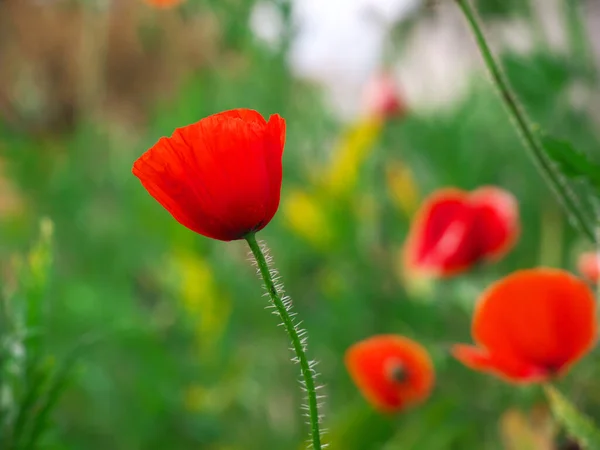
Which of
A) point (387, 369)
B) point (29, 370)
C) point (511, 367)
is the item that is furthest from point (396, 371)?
point (29, 370)

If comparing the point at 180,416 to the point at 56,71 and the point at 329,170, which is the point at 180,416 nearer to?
the point at 329,170

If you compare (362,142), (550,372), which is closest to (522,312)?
(550,372)

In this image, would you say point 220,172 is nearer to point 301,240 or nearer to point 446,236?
point 446,236

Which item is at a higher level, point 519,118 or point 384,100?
point 384,100

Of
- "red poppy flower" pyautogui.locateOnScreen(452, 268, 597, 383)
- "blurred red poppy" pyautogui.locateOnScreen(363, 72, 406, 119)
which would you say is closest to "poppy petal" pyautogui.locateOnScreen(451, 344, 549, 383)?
"red poppy flower" pyautogui.locateOnScreen(452, 268, 597, 383)

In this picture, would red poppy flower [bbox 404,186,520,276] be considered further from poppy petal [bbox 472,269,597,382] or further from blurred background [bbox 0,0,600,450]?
poppy petal [bbox 472,269,597,382]

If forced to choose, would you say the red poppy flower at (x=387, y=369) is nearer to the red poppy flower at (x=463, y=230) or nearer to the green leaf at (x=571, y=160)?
the red poppy flower at (x=463, y=230)
